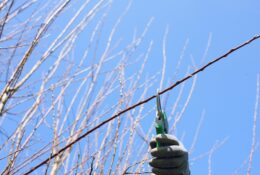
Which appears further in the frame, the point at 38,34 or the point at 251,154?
the point at 251,154

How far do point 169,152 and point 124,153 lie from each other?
1173 millimetres

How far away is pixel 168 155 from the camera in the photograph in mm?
1311

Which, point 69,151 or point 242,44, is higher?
point 69,151

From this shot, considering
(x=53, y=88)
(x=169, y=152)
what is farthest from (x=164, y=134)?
(x=53, y=88)

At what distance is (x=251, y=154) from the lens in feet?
8.17

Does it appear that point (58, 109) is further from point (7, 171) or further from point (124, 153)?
point (7, 171)

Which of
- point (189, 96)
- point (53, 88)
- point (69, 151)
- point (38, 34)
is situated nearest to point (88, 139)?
point (69, 151)

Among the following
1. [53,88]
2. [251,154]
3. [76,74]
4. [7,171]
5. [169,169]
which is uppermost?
[76,74]

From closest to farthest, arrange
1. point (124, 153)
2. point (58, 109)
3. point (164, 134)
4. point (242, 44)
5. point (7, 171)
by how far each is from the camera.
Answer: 1. point (242, 44)
2. point (164, 134)
3. point (7, 171)
4. point (124, 153)
5. point (58, 109)

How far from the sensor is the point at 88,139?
2490 mm

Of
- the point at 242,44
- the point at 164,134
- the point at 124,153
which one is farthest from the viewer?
the point at 124,153

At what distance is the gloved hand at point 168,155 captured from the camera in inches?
51.2

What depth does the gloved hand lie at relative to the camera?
1.30m

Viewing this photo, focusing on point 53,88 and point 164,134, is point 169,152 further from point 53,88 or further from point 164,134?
point 53,88
